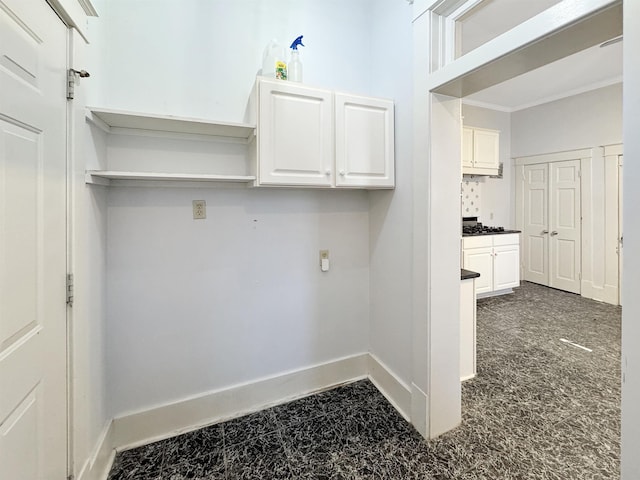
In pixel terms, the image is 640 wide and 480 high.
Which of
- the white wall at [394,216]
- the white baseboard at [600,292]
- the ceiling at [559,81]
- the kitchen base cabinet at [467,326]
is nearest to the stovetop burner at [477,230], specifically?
the white baseboard at [600,292]

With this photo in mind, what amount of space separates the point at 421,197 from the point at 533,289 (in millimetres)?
4402

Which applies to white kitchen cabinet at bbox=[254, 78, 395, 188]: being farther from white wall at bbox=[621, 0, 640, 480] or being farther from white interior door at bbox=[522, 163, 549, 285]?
white interior door at bbox=[522, 163, 549, 285]

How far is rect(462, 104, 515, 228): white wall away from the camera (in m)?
5.15

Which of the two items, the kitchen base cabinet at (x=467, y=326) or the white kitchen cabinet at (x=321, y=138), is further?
the kitchen base cabinet at (x=467, y=326)


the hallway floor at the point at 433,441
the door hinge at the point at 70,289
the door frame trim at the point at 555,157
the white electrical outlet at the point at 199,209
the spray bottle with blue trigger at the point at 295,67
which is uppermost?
the door frame trim at the point at 555,157

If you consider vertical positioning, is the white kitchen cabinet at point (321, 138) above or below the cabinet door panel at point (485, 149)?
below

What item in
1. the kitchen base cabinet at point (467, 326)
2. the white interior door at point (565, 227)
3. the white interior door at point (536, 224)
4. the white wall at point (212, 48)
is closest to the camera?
the white wall at point (212, 48)

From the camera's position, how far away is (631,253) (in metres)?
0.90

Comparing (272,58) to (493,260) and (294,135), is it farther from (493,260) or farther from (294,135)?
(493,260)

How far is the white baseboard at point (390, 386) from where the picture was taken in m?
1.95

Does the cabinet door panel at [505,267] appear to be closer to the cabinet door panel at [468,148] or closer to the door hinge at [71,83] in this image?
the cabinet door panel at [468,148]

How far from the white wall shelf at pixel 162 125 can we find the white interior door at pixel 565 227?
5166 mm

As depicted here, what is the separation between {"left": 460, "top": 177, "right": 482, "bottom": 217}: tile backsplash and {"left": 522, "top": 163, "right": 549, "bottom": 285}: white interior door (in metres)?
0.88

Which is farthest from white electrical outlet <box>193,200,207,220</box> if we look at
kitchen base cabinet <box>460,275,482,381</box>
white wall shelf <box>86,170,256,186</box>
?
kitchen base cabinet <box>460,275,482,381</box>
